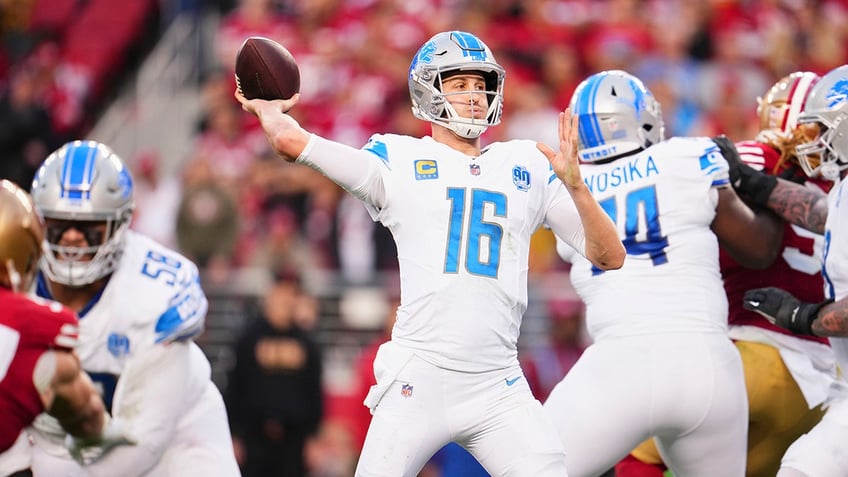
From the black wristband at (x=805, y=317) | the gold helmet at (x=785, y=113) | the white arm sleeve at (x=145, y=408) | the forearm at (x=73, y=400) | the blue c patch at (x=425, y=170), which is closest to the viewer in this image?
the forearm at (x=73, y=400)

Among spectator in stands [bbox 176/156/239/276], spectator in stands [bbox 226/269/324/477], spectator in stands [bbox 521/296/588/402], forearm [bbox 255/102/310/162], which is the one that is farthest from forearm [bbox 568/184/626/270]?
spectator in stands [bbox 176/156/239/276]

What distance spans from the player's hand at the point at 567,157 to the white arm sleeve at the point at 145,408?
1.76 metres

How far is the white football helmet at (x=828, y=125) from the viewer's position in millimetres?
5246

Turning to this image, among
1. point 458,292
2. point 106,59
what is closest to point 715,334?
point 458,292

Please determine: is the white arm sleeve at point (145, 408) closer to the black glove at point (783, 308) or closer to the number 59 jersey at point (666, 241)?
the number 59 jersey at point (666, 241)

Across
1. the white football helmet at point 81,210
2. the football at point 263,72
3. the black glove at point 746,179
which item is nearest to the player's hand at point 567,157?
the football at point 263,72

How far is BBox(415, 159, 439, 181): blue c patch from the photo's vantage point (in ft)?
15.1

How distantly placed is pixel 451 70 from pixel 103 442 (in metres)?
1.78

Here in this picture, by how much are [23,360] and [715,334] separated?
2.70m

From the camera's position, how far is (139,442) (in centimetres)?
502

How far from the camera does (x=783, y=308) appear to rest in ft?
17.4

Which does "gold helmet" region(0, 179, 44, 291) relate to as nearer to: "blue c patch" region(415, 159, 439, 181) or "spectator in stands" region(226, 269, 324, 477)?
"blue c patch" region(415, 159, 439, 181)

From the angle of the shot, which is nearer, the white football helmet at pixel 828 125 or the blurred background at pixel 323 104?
the white football helmet at pixel 828 125

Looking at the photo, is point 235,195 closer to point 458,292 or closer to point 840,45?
point 840,45
